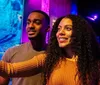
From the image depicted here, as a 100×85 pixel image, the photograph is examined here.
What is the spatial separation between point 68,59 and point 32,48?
23.4 inches

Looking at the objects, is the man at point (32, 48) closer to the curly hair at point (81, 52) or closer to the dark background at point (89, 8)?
the curly hair at point (81, 52)

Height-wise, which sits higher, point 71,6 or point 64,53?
point 71,6

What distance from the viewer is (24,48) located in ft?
7.72

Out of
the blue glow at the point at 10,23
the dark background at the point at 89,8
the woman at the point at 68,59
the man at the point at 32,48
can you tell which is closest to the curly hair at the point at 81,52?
the woman at the point at 68,59

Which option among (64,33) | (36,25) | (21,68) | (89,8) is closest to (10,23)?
(36,25)

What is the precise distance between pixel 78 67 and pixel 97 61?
0.16 metres

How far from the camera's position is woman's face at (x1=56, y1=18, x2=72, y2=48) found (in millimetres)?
1791

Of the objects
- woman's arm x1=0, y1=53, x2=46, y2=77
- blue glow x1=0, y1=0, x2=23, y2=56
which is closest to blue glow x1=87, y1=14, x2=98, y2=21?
blue glow x1=0, y1=0, x2=23, y2=56

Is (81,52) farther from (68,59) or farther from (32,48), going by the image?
(32,48)

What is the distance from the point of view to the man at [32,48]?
2.19 metres

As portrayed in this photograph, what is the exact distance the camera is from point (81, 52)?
187 cm

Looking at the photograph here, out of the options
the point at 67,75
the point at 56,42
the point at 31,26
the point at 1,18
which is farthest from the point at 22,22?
the point at 67,75

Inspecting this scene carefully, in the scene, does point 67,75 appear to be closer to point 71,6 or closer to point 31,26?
point 31,26

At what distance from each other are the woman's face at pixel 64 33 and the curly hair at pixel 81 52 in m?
0.04
